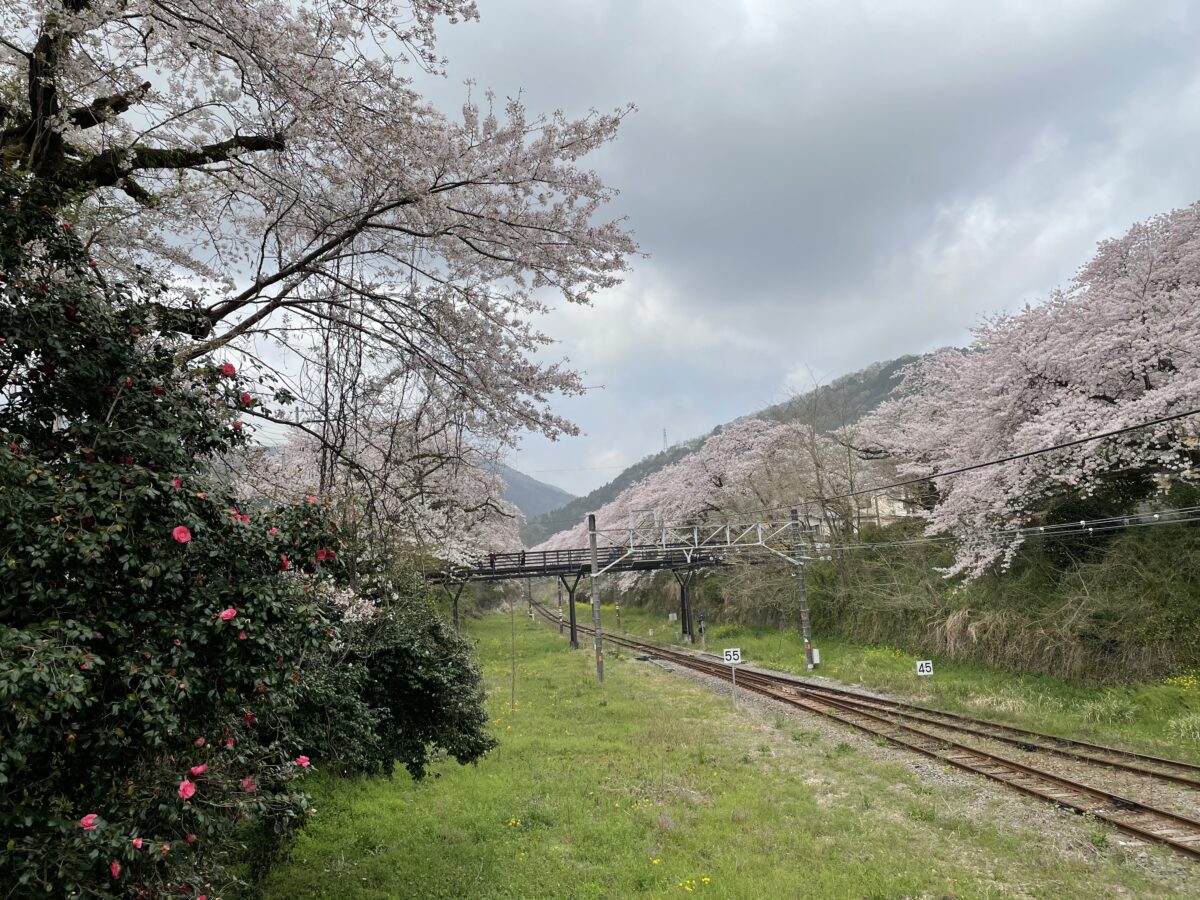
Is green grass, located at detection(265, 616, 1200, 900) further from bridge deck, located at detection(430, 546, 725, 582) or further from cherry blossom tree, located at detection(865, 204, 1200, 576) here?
bridge deck, located at detection(430, 546, 725, 582)

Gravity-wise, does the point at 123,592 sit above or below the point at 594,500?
below

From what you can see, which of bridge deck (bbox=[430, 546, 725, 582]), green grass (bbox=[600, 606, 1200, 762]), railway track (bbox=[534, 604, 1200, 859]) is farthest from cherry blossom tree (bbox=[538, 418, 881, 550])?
railway track (bbox=[534, 604, 1200, 859])

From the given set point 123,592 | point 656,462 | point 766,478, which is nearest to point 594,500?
point 656,462

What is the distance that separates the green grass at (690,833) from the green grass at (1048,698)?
4.33 metres

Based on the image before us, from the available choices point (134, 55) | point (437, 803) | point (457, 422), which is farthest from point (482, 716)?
point (134, 55)

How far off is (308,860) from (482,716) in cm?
292

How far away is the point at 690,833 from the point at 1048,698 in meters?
11.8

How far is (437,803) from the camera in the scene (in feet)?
34.9

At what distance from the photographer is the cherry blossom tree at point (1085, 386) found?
1470cm

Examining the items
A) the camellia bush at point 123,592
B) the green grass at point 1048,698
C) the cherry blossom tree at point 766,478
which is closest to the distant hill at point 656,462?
the cherry blossom tree at point 766,478

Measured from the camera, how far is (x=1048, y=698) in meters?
15.6

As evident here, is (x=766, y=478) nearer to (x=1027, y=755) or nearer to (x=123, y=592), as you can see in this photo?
(x=1027, y=755)

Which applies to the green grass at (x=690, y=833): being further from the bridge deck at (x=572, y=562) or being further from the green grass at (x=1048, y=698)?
the bridge deck at (x=572, y=562)

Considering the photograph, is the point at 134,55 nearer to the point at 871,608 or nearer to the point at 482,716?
the point at 482,716
